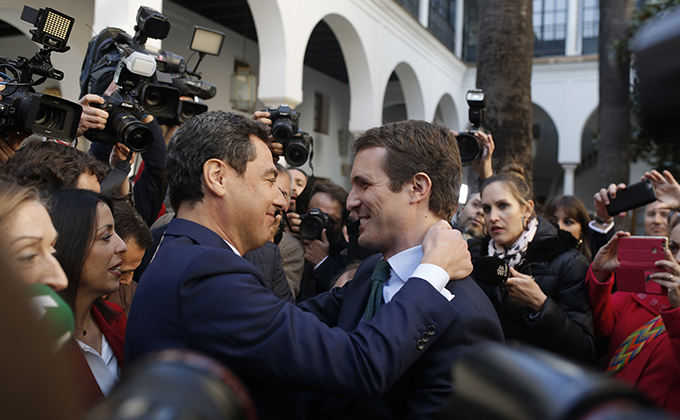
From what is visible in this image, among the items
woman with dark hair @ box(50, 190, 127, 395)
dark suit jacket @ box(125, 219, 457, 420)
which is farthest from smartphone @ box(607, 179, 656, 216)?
woman with dark hair @ box(50, 190, 127, 395)

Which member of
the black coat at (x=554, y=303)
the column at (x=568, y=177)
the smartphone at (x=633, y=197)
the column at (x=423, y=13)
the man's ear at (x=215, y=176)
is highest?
the column at (x=423, y=13)

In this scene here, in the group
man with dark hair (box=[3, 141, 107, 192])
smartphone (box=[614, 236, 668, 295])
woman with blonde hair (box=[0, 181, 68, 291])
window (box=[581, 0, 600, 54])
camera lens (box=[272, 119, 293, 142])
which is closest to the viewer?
woman with blonde hair (box=[0, 181, 68, 291])

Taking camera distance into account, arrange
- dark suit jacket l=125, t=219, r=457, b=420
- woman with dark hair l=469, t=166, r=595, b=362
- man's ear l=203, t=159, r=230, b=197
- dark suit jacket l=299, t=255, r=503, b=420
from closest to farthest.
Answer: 1. dark suit jacket l=125, t=219, r=457, b=420
2. dark suit jacket l=299, t=255, r=503, b=420
3. man's ear l=203, t=159, r=230, b=197
4. woman with dark hair l=469, t=166, r=595, b=362

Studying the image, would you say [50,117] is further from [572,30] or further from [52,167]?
[572,30]

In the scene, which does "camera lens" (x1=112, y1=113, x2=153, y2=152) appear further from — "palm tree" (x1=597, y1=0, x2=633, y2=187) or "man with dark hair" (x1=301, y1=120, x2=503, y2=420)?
"palm tree" (x1=597, y1=0, x2=633, y2=187)

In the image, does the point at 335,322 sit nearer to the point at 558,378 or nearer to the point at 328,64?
the point at 558,378

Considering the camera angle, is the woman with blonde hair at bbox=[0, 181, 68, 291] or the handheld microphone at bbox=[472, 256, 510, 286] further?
the handheld microphone at bbox=[472, 256, 510, 286]

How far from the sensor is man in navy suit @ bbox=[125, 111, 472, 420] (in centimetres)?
150

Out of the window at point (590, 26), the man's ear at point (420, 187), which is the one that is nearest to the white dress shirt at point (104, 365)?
the man's ear at point (420, 187)

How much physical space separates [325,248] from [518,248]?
1.58 m

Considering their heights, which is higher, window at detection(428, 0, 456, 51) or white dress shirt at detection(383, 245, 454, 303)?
window at detection(428, 0, 456, 51)

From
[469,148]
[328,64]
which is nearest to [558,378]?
[469,148]

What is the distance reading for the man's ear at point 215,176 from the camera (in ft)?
6.07

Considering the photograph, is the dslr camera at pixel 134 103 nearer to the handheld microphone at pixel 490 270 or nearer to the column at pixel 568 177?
the handheld microphone at pixel 490 270
